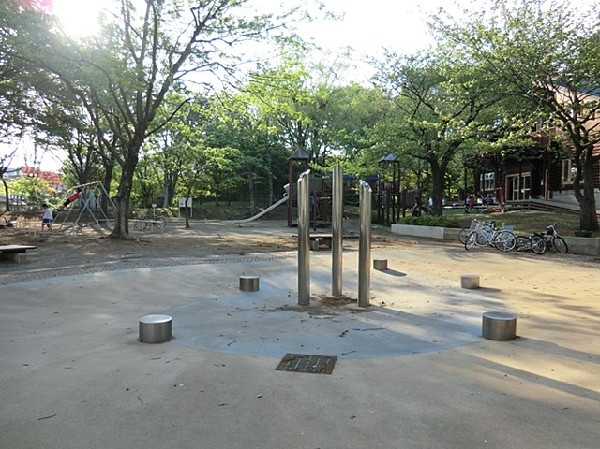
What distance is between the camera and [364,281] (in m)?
6.68

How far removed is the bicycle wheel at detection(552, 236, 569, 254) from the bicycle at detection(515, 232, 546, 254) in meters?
0.57

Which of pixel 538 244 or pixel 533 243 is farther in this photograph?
pixel 533 243

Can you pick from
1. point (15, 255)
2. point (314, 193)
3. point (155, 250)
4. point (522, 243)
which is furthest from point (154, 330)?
point (314, 193)

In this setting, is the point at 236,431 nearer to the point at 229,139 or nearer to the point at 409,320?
the point at 409,320

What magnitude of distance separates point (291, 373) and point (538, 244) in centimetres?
1251

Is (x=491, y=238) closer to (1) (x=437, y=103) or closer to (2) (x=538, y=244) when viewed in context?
(2) (x=538, y=244)

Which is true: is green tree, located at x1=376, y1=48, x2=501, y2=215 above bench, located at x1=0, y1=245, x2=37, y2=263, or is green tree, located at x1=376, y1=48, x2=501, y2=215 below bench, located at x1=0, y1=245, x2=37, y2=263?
above

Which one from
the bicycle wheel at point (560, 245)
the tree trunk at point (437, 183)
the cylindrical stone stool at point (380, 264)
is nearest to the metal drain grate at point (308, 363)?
the cylindrical stone stool at point (380, 264)

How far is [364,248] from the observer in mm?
6637

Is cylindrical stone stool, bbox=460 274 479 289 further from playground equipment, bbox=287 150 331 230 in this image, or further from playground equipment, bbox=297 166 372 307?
playground equipment, bbox=287 150 331 230

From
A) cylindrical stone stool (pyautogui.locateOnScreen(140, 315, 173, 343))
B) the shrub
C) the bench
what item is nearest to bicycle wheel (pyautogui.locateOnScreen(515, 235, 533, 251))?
the shrub

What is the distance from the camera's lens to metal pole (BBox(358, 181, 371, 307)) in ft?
21.7

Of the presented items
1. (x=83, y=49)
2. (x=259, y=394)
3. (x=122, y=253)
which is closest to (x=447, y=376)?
(x=259, y=394)

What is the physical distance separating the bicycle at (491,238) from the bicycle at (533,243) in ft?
0.53
